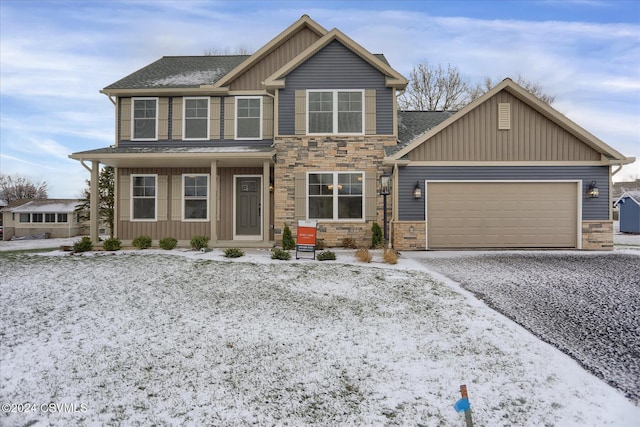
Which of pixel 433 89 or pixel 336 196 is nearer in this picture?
pixel 336 196

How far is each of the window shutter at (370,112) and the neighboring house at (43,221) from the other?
929 inches

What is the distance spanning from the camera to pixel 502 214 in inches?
419

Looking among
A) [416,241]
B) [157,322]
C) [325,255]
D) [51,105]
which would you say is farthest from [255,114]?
[51,105]

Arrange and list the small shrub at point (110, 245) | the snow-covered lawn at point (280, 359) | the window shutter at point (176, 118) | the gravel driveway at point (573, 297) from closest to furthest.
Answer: the snow-covered lawn at point (280, 359) < the gravel driveway at point (573, 297) < the small shrub at point (110, 245) < the window shutter at point (176, 118)

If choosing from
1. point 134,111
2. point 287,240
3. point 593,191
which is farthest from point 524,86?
point 134,111

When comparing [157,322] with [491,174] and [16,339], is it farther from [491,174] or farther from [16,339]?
[491,174]

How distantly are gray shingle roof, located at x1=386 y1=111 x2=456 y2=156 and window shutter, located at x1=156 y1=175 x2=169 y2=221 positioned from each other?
781cm

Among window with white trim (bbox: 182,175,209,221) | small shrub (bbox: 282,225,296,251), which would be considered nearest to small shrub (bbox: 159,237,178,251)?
window with white trim (bbox: 182,175,209,221)

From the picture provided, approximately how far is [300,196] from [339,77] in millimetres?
4070

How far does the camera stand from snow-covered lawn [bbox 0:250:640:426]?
126 inches

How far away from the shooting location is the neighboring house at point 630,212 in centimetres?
2178

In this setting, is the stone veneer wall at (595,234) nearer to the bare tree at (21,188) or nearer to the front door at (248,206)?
the front door at (248,206)

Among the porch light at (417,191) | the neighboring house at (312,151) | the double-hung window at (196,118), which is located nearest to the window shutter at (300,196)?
the neighboring house at (312,151)

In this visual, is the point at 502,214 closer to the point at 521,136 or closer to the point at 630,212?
the point at 521,136
